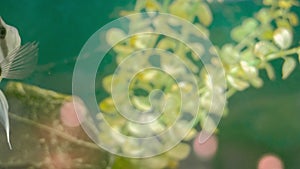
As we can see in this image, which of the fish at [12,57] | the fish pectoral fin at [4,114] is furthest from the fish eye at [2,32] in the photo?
the fish pectoral fin at [4,114]

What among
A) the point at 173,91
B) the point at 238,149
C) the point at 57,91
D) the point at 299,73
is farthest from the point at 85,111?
the point at 299,73

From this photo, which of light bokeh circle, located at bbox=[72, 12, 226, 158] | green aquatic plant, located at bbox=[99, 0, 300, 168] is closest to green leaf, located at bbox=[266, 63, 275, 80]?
green aquatic plant, located at bbox=[99, 0, 300, 168]

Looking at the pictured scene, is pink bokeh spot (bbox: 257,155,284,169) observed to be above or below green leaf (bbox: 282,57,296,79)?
below

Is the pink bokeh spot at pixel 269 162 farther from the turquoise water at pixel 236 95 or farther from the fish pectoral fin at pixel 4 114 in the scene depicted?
the fish pectoral fin at pixel 4 114

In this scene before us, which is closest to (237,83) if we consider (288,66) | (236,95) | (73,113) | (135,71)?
(236,95)

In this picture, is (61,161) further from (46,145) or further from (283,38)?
(283,38)

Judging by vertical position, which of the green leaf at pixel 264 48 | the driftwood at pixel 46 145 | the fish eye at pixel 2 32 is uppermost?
the fish eye at pixel 2 32

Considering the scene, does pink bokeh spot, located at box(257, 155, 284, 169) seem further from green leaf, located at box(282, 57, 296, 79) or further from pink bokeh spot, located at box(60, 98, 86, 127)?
pink bokeh spot, located at box(60, 98, 86, 127)
